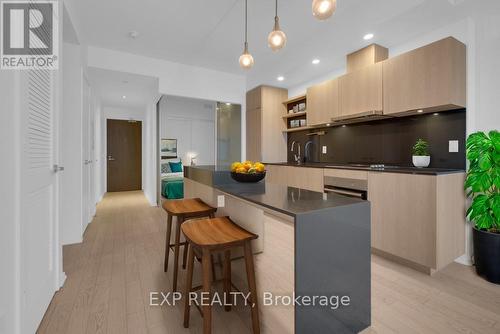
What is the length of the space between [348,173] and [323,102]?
4.35ft

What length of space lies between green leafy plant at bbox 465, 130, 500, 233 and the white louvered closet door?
133 inches

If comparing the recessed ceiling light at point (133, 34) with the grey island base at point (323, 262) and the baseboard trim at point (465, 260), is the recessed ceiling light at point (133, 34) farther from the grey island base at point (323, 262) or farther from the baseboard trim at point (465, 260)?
the baseboard trim at point (465, 260)

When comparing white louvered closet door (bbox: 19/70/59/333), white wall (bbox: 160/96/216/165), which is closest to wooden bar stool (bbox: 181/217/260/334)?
white louvered closet door (bbox: 19/70/59/333)

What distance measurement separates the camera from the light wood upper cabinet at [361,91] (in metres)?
2.81

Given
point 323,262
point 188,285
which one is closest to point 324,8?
point 323,262

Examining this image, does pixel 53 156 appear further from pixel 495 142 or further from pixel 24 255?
pixel 495 142

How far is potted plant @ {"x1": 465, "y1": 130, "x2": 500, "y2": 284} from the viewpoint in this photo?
196cm

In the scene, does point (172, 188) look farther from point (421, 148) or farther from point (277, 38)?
point (421, 148)

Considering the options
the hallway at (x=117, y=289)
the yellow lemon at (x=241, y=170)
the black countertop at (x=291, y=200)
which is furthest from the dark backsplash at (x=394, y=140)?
the hallway at (x=117, y=289)

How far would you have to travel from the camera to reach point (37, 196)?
1495 millimetres

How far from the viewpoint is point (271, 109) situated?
4.67 m

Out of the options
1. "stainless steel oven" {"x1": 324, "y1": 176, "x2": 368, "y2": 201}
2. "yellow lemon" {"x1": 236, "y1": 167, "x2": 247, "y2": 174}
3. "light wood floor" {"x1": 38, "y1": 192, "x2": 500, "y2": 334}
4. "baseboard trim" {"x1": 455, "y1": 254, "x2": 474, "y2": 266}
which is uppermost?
"yellow lemon" {"x1": 236, "y1": 167, "x2": 247, "y2": 174}

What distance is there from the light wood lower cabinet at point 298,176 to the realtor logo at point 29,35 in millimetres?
3095

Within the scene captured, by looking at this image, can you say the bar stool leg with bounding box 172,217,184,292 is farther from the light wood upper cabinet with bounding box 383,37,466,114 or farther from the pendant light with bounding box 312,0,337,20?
the light wood upper cabinet with bounding box 383,37,466,114
